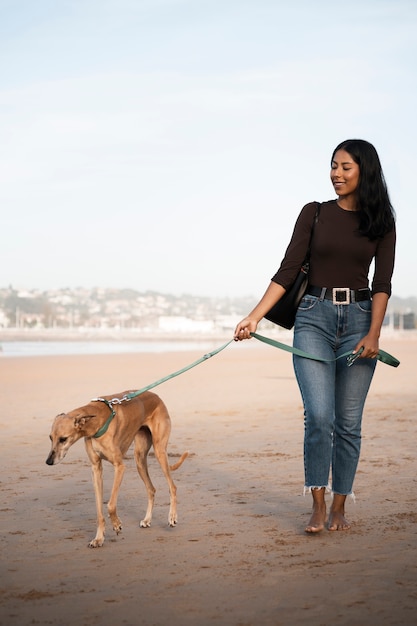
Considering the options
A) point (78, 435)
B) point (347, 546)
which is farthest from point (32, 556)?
point (347, 546)

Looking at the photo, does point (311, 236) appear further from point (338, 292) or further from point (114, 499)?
point (114, 499)

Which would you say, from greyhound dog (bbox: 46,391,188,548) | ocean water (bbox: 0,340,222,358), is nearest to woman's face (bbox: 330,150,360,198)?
greyhound dog (bbox: 46,391,188,548)

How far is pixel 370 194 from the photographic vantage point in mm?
5137

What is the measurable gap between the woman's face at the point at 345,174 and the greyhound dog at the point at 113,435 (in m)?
1.99

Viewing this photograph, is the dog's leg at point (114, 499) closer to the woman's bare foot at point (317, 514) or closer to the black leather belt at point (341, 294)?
the woman's bare foot at point (317, 514)

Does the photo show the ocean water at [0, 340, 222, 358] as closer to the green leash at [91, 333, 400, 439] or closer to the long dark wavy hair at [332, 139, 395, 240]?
the green leash at [91, 333, 400, 439]

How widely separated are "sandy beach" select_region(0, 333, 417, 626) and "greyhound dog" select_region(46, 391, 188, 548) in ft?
0.90

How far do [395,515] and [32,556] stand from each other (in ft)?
8.23

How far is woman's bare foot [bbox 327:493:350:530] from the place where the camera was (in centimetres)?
541

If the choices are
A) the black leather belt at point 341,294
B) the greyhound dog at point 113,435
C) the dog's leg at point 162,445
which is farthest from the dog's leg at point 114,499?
the black leather belt at point 341,294

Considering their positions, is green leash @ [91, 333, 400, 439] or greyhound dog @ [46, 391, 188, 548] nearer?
green leash @ [91, 333, 400, 439]

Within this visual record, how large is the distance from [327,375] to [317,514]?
897 millimetres

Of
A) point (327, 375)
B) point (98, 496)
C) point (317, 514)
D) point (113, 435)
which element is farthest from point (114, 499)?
point (327, 375)

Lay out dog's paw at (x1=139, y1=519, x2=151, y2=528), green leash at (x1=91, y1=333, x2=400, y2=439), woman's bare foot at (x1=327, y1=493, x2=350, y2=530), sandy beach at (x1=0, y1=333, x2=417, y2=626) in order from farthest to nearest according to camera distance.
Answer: dog's paw at (x1=139, y1=519, x2=151, y2=528), woman's bare foot at (x1=327, y1=493, x2=350, y2=530), green leash at (x1=91, y1=333, x2=400, y2=439), sandy beach at (x1=0, y1=333, x2=417, y2=626)
